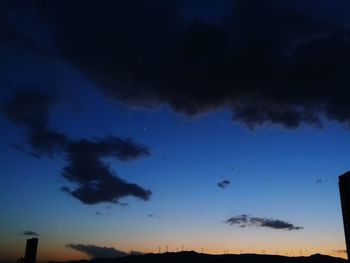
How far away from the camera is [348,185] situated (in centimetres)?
1132

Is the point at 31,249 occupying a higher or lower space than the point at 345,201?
lower

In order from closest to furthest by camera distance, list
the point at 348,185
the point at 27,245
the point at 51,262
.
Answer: the point at 348,185 < the point at 27,245 < the point at 51,262

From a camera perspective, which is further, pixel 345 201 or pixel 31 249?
pixel 31 249

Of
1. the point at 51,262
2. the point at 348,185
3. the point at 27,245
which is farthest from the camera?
the point at 51,262

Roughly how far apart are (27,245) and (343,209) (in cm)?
2030

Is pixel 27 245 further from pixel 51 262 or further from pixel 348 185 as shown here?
pixel 51 262

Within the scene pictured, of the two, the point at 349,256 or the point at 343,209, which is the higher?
the point at 343,209

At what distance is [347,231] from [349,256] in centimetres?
69

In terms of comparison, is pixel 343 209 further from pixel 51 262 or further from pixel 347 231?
pixel 51 262

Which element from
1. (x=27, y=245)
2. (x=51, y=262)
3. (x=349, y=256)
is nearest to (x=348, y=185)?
(x=349, y=256)

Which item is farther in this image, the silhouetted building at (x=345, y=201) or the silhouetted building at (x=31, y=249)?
the silhouetted building at (x=31, y=249)

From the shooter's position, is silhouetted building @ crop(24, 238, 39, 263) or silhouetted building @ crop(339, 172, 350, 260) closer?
silhouetted building @ crop(339, 172, 350, 260)

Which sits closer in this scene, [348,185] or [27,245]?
[348,185]

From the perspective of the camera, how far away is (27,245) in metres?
26.0
